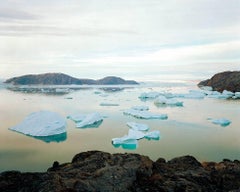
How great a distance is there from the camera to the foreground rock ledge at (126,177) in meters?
3.39

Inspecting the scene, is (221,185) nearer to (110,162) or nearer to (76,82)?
(110,162)

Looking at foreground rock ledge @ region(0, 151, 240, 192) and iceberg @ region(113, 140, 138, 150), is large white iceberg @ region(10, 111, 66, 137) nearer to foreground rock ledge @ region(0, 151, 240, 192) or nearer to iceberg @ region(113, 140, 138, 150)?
iceberg @ region(113, 140, 138, 150)

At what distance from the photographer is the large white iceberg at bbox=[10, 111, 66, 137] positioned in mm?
8023

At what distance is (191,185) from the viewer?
3553mm

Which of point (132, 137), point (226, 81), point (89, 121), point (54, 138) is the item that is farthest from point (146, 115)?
point (226, 81)

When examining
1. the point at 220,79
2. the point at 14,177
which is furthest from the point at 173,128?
the point at 220,79

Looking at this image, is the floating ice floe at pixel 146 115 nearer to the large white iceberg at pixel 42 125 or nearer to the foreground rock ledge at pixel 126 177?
the large white iceberg at pixel 42 125

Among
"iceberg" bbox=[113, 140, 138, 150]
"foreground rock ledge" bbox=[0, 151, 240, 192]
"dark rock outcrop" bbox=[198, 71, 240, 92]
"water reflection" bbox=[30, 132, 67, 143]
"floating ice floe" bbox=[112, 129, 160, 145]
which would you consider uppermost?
"dark rock outcrop" bbox=[198, 71, 240, 92]

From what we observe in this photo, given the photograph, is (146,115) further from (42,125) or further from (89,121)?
(42,125)

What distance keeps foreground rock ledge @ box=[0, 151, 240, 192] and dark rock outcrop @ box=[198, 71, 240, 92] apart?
29287 mm

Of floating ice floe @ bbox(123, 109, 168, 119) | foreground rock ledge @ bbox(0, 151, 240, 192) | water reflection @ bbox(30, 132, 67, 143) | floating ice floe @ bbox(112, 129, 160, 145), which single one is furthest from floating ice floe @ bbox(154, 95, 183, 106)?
foreground rock ledge @ bbox(0, 151, 240, 192)

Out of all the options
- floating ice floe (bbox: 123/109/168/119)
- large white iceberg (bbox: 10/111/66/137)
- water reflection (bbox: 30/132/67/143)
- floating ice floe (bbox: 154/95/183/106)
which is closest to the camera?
water reflection (bbox: 30/132/67/143)

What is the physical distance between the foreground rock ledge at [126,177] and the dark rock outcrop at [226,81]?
29287 millimetres

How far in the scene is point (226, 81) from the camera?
38469 mm
